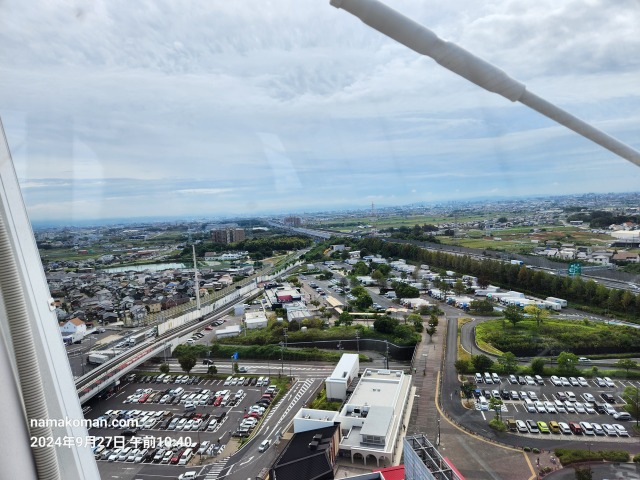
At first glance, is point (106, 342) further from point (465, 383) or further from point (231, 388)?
point (465, 383)

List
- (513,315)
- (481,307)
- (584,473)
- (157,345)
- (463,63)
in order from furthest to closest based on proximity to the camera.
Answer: (481,307), (513,315), (157,345), (584,473), (463,63)

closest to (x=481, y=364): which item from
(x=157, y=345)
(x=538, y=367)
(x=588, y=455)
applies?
(x=538, y=367)

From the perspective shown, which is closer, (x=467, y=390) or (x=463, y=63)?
(x=463, y=63)

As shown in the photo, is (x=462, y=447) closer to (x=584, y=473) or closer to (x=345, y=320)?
(x=584, y=473)

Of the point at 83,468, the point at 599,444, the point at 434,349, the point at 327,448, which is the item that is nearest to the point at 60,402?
the point at 83,468

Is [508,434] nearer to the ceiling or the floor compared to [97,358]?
nearer to the floor

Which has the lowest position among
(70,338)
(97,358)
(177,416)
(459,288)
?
(459,288)
